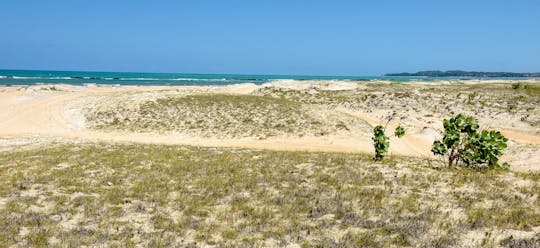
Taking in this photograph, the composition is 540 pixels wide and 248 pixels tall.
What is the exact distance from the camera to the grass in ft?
34.9

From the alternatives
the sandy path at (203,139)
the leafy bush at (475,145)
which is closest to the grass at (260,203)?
the leafy bush at (475,145)

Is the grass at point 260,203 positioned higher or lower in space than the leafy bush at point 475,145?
lower

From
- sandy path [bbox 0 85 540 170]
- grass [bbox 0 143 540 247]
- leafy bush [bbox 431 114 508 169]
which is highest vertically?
leafy bush [bbox 431 114 508 169]

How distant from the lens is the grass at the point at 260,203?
1063cm

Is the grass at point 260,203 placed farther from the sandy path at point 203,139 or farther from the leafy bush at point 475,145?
the sandy path at point 203,139

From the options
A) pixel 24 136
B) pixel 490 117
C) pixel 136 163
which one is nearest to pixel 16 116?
pixel 24 136

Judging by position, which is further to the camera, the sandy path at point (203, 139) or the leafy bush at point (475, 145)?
the sandy path at point (203, 139)

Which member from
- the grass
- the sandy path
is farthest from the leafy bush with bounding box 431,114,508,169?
the sandy path

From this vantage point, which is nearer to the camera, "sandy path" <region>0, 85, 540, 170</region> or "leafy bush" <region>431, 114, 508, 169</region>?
"leafy bush" <region>431, 114, 508, 169</region>

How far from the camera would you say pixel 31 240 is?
34.0 ft

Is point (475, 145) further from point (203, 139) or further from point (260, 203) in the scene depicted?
point (203, 139)

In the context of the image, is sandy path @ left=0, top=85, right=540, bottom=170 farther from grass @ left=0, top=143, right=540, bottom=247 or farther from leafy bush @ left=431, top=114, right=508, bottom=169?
grass @ left=0, top=143, right=540, bottom=247

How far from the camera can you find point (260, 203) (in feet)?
43.9

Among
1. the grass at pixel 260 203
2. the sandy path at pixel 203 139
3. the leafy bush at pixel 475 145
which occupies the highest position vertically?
the leafy bush at pixel 475 145
